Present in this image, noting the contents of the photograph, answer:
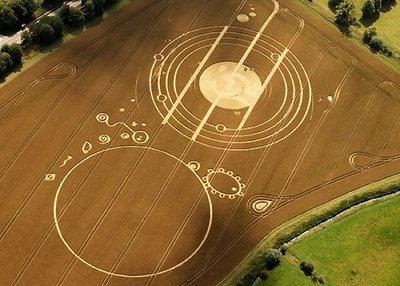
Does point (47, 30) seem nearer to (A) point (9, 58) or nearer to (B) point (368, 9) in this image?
(A) point (9, 58)

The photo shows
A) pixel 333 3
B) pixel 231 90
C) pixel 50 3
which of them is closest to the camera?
pixel 231 90

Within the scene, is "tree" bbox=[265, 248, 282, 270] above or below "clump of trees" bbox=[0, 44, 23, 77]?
below

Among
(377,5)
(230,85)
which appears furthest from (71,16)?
(377,5)

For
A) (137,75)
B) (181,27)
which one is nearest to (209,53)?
(181,27)

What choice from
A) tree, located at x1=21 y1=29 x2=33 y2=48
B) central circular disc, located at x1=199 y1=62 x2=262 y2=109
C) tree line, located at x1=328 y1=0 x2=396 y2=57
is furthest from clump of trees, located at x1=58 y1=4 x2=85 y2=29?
tree line, located at x1=328 y1=0 x2=396 y2=57

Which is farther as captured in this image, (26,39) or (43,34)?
(26,39)

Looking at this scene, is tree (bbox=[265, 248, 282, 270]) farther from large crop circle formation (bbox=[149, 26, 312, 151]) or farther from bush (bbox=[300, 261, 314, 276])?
large crop circle formation (bbox=[149, 26, 312, 151])
